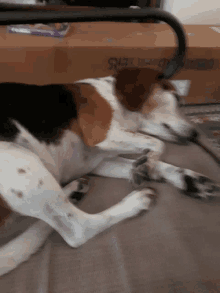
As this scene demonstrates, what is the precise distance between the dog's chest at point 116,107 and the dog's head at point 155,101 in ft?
0.08

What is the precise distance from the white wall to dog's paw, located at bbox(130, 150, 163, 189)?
189cm

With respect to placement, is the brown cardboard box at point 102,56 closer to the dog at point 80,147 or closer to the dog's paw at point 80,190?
the dog at point 80,147

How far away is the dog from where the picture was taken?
774mm

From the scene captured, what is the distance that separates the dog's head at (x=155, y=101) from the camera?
1.14m

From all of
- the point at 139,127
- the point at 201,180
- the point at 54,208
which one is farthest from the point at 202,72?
the point at 54,208

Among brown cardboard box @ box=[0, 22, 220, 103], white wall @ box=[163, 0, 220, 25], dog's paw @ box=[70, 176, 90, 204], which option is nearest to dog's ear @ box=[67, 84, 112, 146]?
dog's paw @ box=[70, 176, 90, 204]

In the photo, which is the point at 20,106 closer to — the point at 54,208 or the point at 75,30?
the point at 54,208

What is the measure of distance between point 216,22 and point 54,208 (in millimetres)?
2515

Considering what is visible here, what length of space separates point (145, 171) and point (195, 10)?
207 cm

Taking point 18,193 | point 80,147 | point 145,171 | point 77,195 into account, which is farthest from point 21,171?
point 145,171

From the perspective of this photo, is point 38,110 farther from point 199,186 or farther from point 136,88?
point 199,186

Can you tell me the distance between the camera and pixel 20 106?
968mm

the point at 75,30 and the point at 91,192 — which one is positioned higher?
the point at 75,30

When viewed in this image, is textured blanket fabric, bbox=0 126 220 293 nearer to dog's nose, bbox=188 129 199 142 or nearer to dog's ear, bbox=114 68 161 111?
dog's nose, bbox=188 129 199 142
